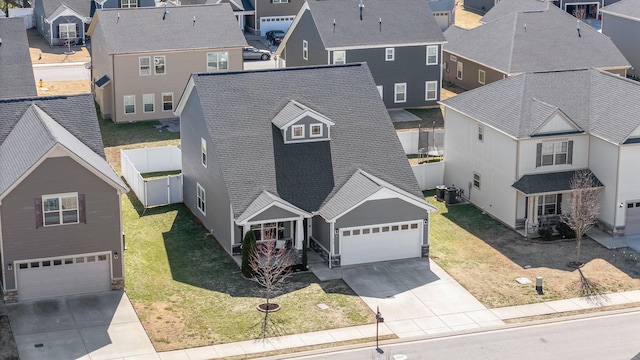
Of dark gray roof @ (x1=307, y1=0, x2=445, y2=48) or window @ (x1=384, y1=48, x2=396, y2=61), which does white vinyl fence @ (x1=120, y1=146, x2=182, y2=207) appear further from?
window @ (x1=384, y1=48, x2=396, y2=61)

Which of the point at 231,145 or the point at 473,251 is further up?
the point at 231,145

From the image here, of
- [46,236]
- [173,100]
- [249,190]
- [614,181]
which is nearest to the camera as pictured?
[46,236]

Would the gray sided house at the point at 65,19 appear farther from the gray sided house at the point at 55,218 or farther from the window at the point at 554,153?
the window at the point at 554,153

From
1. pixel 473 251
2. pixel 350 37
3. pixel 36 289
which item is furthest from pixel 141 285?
pixel 350 37

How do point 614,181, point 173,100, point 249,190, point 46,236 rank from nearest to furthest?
point 46,236, point 249,190, point 614,181, point 173,100

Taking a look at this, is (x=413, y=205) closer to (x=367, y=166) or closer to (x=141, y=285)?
(x=367, y=166)

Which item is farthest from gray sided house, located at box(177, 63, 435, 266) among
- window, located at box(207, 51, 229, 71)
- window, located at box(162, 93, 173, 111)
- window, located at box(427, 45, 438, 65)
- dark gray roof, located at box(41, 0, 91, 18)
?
dark gray roof, located at box(41, 0, 91, 18)
